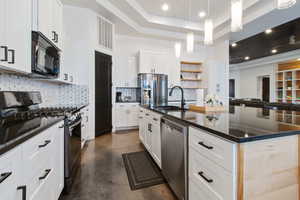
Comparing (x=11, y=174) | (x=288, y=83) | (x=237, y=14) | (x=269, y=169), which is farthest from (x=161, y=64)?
(x=288, y=83)

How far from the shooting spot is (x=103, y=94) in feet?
13.3

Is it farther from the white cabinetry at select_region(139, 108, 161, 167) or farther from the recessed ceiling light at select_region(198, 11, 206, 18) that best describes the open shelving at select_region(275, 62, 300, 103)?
the white cabinetry at select_region(139, 108, 161, 167)

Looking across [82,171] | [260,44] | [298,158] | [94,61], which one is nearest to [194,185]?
[298,158]

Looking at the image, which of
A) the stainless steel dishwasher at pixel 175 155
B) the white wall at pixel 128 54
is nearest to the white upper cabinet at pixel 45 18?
the stainless steel dishwasher at pixel 175 155

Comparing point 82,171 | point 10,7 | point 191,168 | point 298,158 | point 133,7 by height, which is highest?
point 133,7

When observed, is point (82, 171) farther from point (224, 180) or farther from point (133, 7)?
point (133, 7)

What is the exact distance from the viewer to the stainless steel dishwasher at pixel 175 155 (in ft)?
4.44

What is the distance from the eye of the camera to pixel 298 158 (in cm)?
101

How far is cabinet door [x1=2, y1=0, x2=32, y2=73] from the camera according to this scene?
3.96 ft

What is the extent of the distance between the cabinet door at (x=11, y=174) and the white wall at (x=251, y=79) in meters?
9.68

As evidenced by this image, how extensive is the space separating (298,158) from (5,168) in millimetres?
1760

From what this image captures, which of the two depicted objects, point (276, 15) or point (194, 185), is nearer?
point (194, 185)

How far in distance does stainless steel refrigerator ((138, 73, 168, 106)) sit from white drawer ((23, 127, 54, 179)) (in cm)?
354

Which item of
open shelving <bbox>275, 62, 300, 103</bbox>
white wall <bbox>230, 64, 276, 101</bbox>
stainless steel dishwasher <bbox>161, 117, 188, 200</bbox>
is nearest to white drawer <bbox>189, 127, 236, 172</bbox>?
stainless steel dishwasher <bbox>161, 117, 188, 200</bbox>
